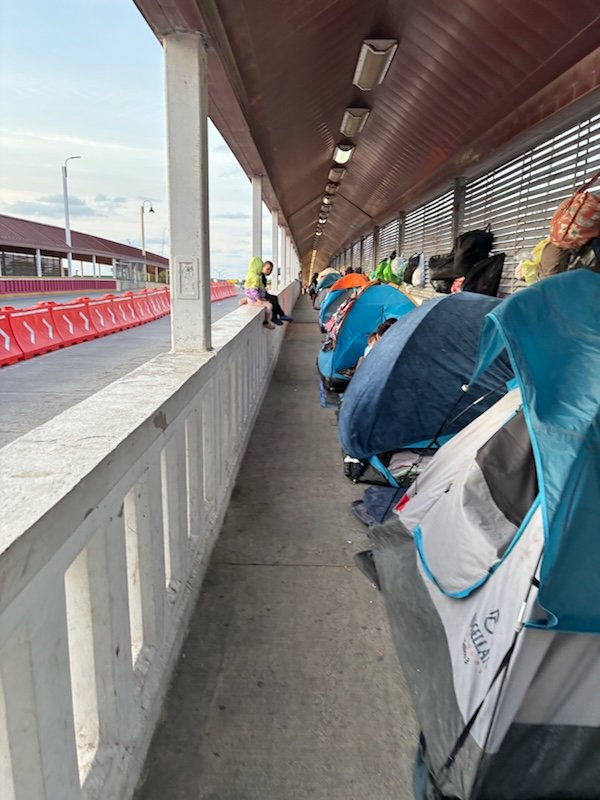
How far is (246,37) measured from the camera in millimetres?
3863

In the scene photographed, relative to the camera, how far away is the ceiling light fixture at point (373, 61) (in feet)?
16.8

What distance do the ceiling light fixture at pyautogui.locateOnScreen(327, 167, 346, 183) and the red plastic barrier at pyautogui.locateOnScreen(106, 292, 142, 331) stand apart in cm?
671

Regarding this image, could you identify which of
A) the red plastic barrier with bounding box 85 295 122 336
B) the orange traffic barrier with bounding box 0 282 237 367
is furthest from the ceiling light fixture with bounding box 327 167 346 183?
the red plastic barrier with bounding box 85 295 122 336

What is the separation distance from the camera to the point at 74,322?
12758mm

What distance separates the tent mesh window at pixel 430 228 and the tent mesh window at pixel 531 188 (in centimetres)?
111

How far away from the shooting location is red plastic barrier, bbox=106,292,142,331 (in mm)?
15523

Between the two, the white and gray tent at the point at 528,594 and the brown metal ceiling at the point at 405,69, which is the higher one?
the brown metal ceiling at the point at 405,69

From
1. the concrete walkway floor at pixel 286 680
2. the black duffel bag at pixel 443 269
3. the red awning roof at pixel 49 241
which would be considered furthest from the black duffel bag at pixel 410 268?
the red awning roof at pixel 49 241

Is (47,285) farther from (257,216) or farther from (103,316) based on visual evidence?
(257,216)

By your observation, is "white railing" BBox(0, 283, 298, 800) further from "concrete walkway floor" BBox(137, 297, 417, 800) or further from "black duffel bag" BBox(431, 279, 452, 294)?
"black duffel bag" BBox(431, 279, 452, 294)

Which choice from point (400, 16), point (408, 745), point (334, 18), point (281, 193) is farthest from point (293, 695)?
point (281, 193)

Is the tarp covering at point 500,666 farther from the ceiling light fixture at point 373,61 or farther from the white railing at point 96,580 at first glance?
the ceiling light fixture at point 373,61

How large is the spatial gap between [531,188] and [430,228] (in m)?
→ 3.77

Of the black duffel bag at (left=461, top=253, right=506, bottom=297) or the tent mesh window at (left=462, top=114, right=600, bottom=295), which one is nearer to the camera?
the tent mesh window at (left=462, top=114, right=600, bottom=295)
